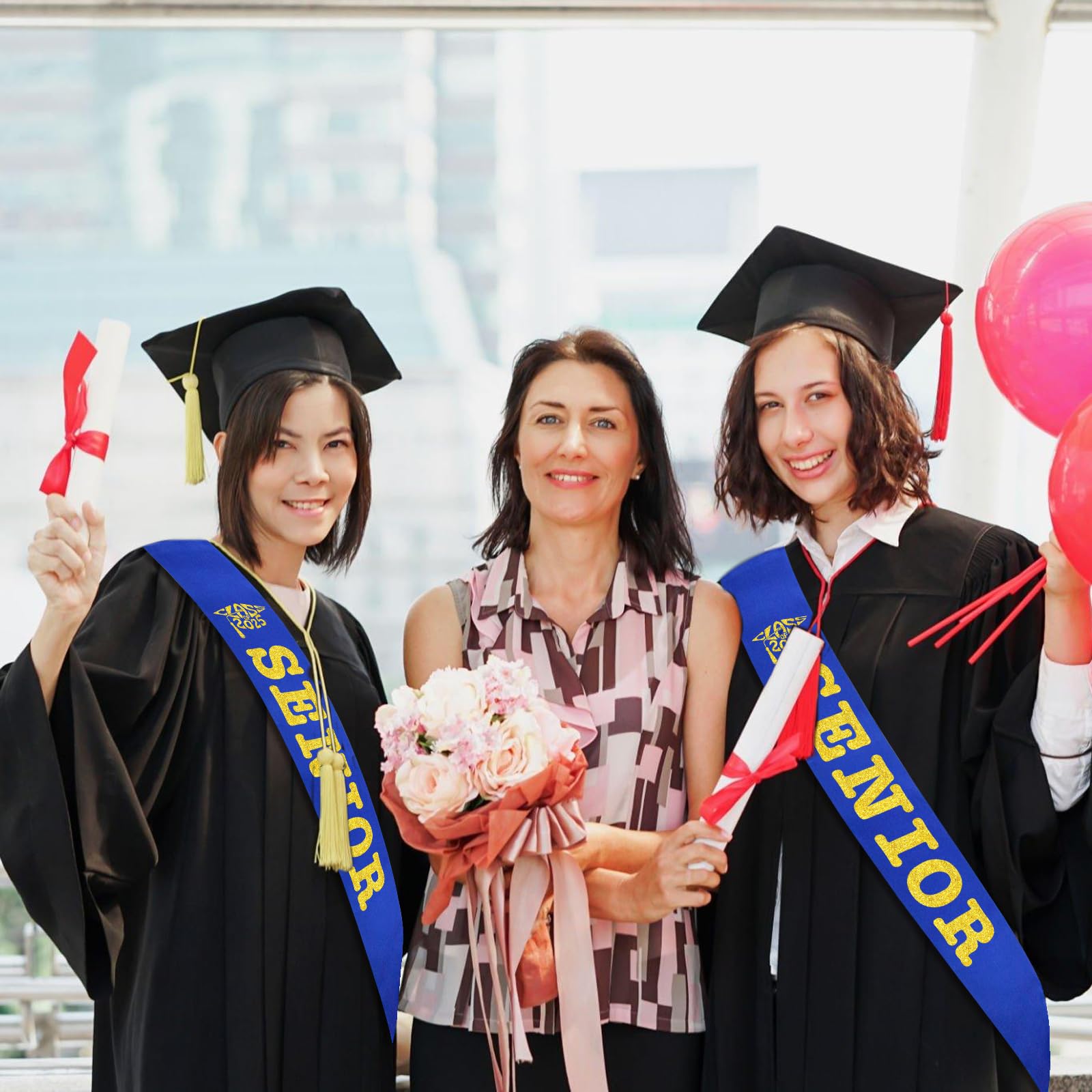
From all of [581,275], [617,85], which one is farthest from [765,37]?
[581,275]

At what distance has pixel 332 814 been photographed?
84.8 inches

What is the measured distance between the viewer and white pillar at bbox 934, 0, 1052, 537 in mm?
3621

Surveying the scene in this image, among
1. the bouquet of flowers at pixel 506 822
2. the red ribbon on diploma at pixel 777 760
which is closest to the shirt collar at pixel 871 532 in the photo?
the red ribbon on diploma at pixel 777 760

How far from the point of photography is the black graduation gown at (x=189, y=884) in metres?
2.02

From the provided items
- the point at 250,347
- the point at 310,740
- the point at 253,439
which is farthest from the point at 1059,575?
the point at 250,347

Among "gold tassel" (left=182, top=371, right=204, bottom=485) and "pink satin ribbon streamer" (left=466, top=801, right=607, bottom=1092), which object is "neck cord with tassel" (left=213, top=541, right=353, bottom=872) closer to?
"pink satin ribbon streamer" (left=466, top=801, right=607, bottom=1092)

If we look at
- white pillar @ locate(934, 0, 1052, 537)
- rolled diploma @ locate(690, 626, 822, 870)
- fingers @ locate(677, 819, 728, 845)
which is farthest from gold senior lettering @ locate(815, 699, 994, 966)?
white pillar @ locate(934, 0, 1052, 537)

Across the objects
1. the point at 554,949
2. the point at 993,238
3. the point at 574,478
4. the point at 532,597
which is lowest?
the point at 554,949

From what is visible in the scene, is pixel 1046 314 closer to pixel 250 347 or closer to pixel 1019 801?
pixel 1019 801

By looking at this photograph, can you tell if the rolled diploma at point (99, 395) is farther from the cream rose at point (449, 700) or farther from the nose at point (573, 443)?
the nose at point (573, 443)

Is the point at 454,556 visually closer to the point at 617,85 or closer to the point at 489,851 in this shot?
the point at 617,85

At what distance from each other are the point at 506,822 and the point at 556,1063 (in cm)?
57

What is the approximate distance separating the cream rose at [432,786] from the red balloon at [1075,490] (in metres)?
0.94

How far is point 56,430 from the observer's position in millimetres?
3840
